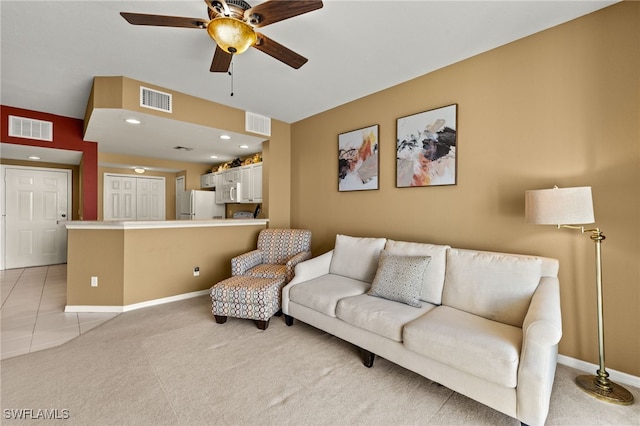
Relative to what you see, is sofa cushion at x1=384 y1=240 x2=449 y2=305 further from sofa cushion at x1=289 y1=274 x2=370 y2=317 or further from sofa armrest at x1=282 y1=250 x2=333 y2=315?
sofa armrest at x1=282 y1=250 x2=333 y2=315

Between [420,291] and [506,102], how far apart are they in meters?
1.79

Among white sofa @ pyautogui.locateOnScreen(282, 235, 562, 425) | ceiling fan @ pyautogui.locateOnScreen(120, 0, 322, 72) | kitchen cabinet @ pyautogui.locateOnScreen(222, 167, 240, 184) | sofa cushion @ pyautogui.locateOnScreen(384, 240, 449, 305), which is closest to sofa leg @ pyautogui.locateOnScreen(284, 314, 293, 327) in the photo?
white sofa @ pyautogui.locateOnScreen(282, 235, 562, 425)

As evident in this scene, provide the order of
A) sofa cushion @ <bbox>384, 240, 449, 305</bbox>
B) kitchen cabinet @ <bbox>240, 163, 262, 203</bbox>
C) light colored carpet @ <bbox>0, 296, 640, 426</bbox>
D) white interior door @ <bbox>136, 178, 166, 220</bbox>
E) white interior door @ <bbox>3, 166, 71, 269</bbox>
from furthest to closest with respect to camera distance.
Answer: white interior door @ <bbox>136, 178, 166, 220</bbox>
white interior door @ <bbox>3, 166, 71, 269</bbox>
kitchen cabinet @ <bbox>240, 163, 262, 203</bbox>
sofa cushion @ <bbox>384, 240, 449, 305</bbox>
light colored carpet @ <bbox>0, 296, 640, 426</bbox>

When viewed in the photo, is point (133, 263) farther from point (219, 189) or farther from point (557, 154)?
point (557, 154)

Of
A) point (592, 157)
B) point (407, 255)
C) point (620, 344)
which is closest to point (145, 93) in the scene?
point (407, 255)

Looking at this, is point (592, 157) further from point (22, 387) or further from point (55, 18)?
point (22, 387)

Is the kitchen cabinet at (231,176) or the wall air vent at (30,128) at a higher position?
the wall air vent at (30,128)

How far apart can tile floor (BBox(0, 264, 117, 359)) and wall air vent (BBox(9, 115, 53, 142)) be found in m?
2.18

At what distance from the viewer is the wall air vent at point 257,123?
3.92m

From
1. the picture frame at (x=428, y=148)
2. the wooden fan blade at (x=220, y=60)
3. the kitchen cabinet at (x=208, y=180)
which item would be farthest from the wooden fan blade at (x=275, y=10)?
the kitchen cabinet at (x=208, y=180)

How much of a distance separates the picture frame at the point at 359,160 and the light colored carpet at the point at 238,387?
1.85m

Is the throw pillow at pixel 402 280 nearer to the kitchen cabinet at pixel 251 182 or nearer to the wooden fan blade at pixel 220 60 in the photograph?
the wooden fan blade at pixel 220 60

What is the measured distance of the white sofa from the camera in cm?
144


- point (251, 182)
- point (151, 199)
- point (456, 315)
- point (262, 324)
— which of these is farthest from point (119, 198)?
point (456, 315)
